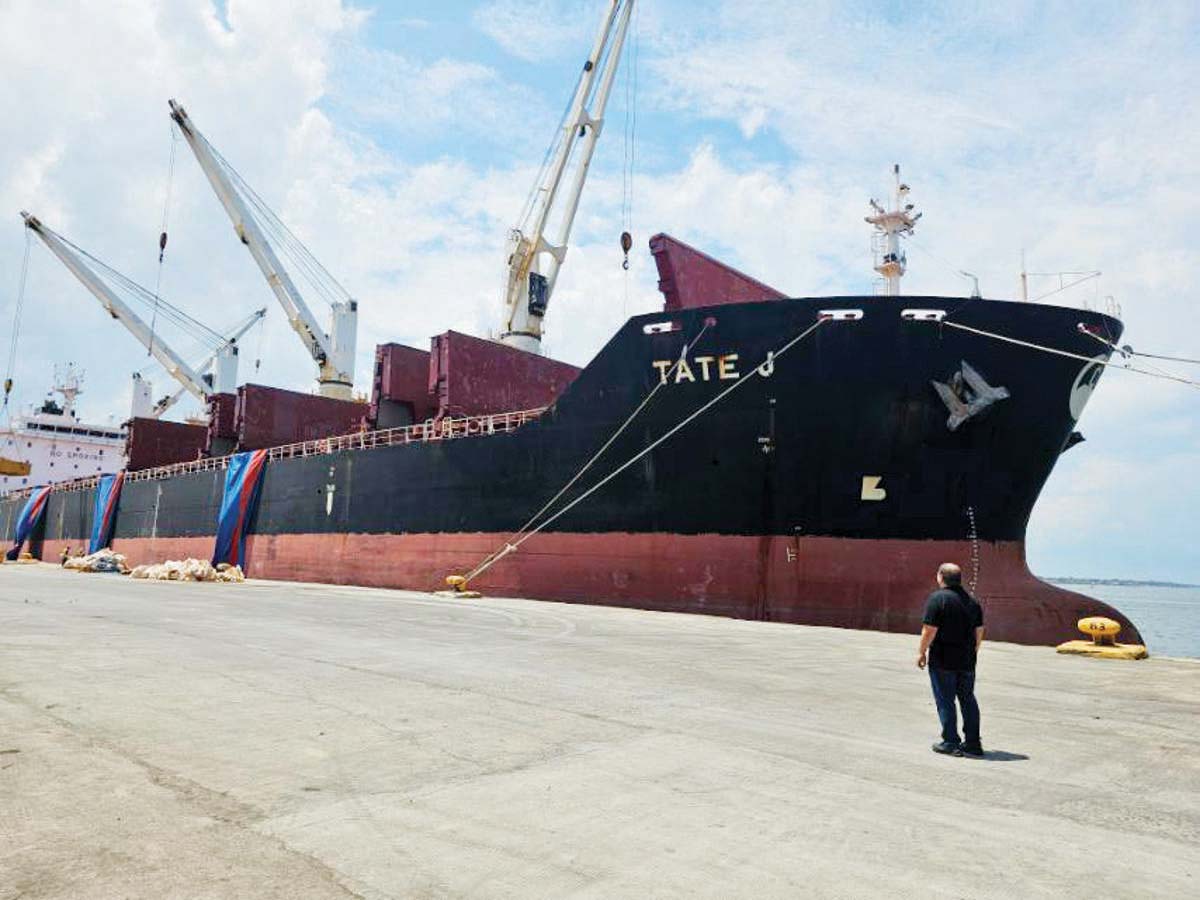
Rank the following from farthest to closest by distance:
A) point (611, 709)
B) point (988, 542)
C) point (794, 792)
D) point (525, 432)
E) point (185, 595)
A: point (525, 432) < point (185, 595) < point (988, 542) < point (611, 709) < point (794, 792)

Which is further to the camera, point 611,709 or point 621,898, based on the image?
point 611,709

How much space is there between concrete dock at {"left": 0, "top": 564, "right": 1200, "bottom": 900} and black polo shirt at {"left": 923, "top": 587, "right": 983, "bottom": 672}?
2.09 ft

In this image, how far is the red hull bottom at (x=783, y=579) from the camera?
13.4 metres

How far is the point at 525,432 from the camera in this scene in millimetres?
18656

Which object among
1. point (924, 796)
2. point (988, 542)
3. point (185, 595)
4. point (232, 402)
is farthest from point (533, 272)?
point (924, 796)

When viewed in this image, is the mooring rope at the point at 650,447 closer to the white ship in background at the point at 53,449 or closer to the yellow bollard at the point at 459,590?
the yellow bollard at the point at 459,590

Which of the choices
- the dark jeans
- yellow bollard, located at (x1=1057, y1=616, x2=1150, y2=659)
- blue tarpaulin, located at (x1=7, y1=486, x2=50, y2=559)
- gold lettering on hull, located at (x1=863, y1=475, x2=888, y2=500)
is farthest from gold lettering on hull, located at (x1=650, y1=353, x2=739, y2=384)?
blue tarpaulin, located at (x1=7, y1=486, x2=50, y2=559)

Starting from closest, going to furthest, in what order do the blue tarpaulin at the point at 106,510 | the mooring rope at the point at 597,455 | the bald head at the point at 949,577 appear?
the bald head at the point at 949,577, the mooring rope at the point at 597,455, the blue tarpaulin at the point at 106,510

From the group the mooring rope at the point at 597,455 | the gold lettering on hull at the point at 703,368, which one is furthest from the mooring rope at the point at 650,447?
the gold lettering on hull at the point at 703,368

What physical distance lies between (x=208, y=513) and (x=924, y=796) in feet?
108

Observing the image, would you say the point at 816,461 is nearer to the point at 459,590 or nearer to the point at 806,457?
the point at 806,457

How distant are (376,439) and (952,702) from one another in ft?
79.0

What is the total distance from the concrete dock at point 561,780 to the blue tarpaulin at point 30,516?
46.9 m

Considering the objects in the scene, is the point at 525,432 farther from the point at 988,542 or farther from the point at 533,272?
the point at 533,272
